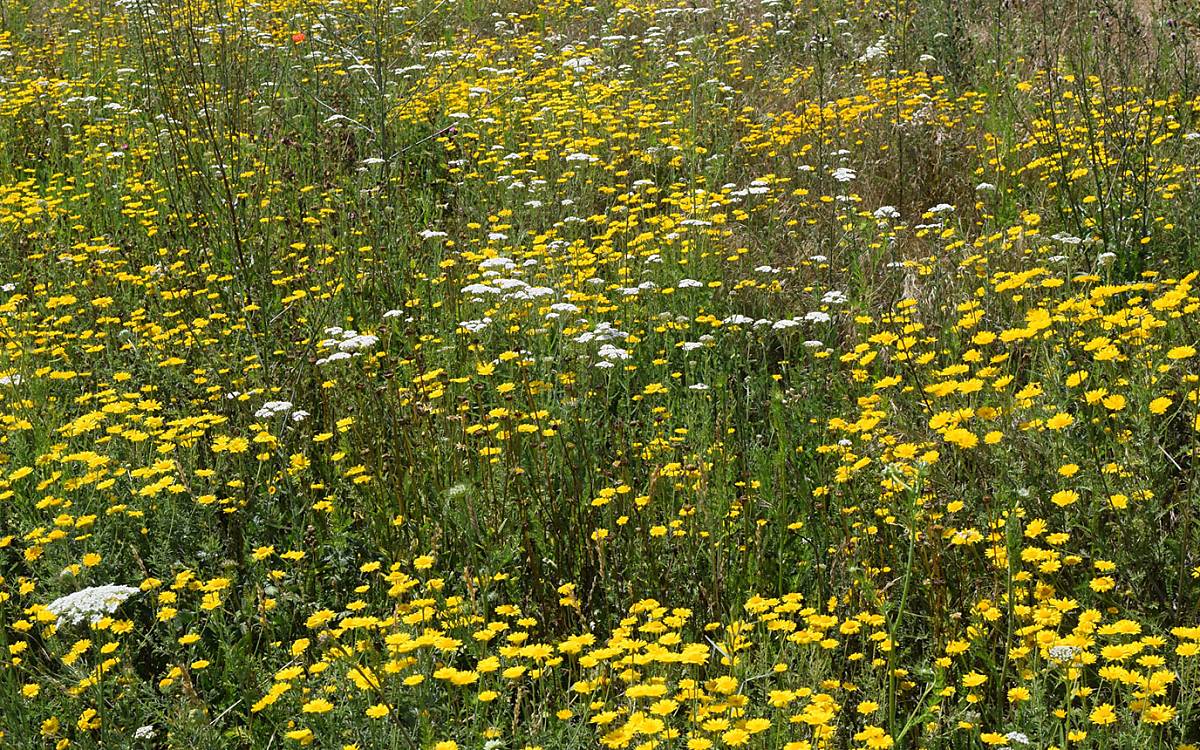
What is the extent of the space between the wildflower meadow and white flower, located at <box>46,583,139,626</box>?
14mm

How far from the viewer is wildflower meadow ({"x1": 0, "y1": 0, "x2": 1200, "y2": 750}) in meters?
2.45

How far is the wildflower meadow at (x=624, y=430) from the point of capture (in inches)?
96.5

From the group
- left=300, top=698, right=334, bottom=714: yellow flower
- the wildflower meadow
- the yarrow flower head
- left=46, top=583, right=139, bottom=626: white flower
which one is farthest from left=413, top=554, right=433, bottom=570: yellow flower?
the yarrow flower head

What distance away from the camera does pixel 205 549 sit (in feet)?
10.6

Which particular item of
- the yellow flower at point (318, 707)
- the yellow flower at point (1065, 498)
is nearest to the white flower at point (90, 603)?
the yellow flower at point (318, 707)

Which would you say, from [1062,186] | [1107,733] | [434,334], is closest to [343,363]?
[434,334]

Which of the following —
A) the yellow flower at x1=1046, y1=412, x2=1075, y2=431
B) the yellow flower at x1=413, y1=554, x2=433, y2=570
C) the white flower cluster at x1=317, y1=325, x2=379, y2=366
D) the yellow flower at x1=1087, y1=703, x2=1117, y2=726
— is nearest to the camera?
the yellow flower at x1=1087, y1=703, x2=1117, y2=726

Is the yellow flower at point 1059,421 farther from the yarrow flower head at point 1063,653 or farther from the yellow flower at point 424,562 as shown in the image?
the yellow flower at point 424,562

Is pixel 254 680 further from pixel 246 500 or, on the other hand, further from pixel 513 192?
pixel 513 192

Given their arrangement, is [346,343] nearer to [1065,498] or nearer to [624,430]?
[624,430]

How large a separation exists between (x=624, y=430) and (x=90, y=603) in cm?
174

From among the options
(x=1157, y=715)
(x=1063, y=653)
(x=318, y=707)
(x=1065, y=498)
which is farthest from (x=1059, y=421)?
(x=318, y=707)

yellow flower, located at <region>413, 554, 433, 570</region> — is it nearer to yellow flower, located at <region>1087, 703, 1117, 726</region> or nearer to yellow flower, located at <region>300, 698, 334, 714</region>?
yellow flower, located at <region>300, 698, 334, 714</region>

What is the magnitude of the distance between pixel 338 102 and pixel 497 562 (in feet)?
17.3
